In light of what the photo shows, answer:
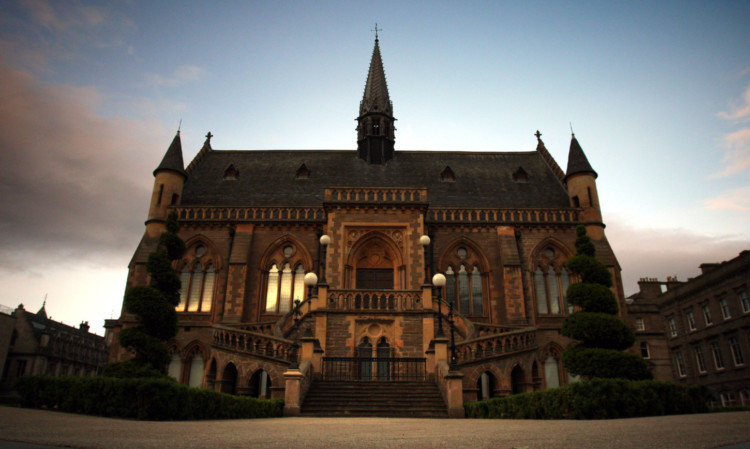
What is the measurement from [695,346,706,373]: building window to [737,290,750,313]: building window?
6.21m

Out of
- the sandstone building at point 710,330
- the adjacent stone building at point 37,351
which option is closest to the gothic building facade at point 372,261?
the sandstone building at point 710,330

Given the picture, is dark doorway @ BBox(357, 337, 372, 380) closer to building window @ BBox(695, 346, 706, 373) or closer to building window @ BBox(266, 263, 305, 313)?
building window @ BBox(266, 263, 305, 313)

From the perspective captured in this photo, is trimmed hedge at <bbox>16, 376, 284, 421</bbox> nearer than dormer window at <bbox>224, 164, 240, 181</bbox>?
Yes

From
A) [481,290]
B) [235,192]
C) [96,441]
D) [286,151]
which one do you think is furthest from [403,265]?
[96,441]

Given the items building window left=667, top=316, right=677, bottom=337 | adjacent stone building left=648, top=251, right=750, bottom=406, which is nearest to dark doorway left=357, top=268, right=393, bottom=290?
adjacent stone building left=648, top=251, right=750, bottom=406

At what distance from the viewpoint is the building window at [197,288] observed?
1167 inches

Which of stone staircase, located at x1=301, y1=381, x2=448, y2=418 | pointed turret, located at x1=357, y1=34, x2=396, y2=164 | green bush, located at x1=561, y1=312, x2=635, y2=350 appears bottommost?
stone staircase, located at x1=301, y1=381, x2=448, y2=418

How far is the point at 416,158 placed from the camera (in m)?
38.7

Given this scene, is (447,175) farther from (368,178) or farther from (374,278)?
(374,278)

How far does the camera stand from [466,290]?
30312 millimetres

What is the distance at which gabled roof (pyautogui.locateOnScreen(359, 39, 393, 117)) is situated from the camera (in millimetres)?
39438

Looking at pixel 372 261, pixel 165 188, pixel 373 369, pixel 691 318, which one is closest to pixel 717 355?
pixel 691 318

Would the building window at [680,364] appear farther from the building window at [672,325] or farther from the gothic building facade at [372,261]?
the gothic building facade at [372,261]

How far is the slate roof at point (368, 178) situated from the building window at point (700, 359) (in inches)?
740
